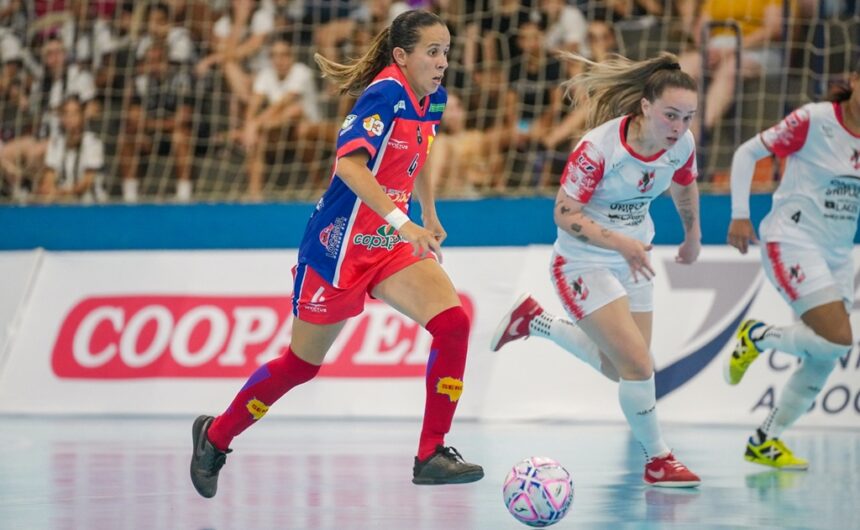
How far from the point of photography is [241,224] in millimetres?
11078

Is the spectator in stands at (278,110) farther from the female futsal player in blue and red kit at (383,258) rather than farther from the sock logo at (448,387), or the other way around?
the sock logo at (448,387)

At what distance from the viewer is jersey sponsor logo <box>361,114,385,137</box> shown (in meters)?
5.29

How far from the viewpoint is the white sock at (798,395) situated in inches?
278

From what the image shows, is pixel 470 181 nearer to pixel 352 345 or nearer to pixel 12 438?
pixel 352 345

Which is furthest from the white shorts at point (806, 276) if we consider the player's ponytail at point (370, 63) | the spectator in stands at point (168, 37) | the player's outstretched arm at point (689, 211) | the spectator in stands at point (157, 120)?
the spectator in stands at point (168, 37)

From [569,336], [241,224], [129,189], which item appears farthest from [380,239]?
[129,189]

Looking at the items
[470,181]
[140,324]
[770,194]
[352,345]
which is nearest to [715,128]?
[770,194]

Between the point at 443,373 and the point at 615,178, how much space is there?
1.50 metres

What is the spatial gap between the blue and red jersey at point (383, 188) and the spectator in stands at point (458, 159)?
5625mm

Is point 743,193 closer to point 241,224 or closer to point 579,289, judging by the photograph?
point 579,289

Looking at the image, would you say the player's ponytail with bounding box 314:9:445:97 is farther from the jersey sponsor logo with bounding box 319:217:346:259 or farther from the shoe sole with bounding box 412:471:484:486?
the shoe sole with bounding box 412:471:484:486

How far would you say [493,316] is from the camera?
32.5 feet

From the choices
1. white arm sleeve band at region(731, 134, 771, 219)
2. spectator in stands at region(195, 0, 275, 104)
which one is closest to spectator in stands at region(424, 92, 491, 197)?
spectator in stands at region(195, 0, 275, 104)

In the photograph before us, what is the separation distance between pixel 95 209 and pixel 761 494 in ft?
23.5
